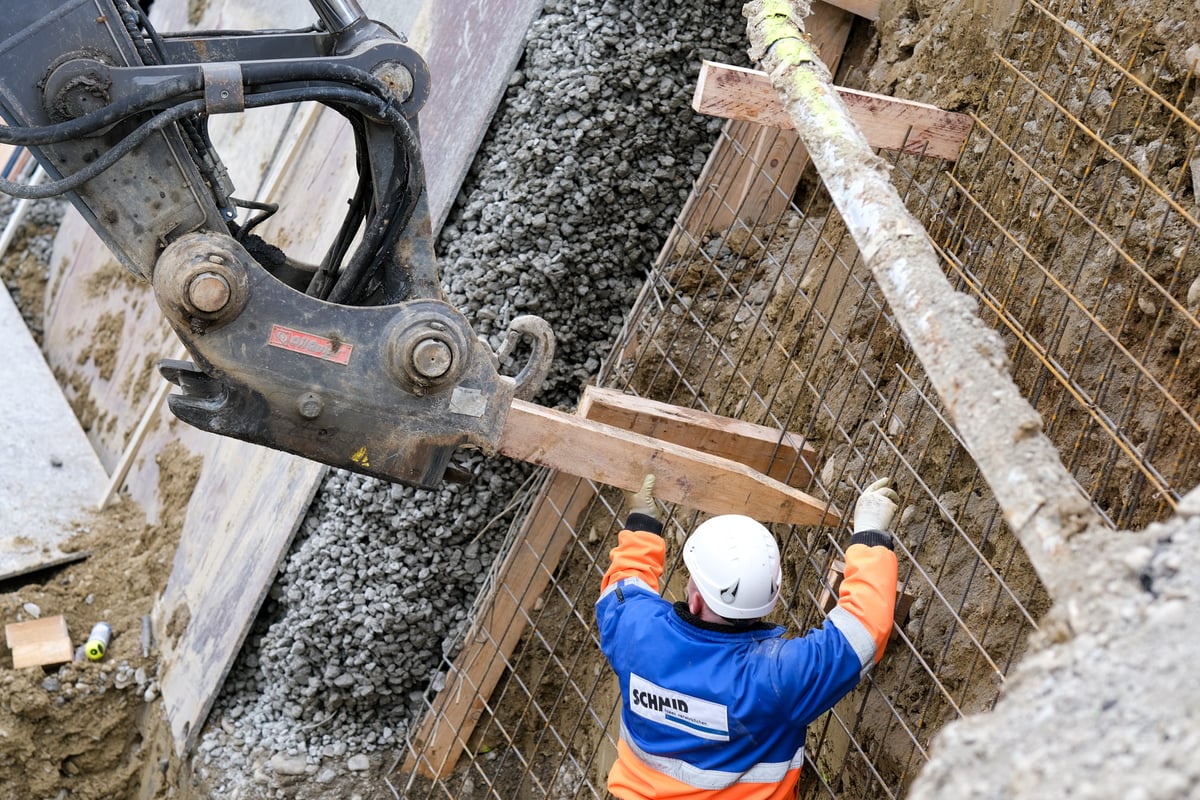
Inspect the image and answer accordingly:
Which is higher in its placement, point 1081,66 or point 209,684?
point 1081,66

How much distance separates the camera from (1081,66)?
390 centimetres

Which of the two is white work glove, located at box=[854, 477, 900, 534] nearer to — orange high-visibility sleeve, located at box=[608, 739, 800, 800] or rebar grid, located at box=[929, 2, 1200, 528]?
rebar grid, located at box=[929, 2, 1200, 528]

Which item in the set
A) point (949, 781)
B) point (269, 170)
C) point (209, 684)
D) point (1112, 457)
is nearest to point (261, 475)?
point (209, 684)

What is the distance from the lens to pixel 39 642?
6.19m

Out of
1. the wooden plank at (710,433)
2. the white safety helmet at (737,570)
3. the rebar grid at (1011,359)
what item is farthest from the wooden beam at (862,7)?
the white safety helmet at (737,570)

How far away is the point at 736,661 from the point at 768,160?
283cm

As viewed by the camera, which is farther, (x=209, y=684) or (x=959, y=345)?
(x=209, y=684)

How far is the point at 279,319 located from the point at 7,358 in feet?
19.3

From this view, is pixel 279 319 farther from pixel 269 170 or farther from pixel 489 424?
pixel 269 170

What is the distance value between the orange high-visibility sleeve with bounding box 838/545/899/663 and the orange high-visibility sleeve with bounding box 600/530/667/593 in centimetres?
61

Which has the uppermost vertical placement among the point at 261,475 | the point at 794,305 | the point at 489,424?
the point at 794,305

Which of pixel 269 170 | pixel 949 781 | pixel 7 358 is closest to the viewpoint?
pixel 949 781

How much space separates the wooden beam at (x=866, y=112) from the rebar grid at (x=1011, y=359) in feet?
0.41

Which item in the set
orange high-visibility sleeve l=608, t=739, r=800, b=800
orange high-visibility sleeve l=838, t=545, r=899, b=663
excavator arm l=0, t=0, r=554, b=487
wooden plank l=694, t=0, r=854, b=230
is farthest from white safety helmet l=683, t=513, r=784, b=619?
wooden plank l=694, t=0, r=854, b=230
